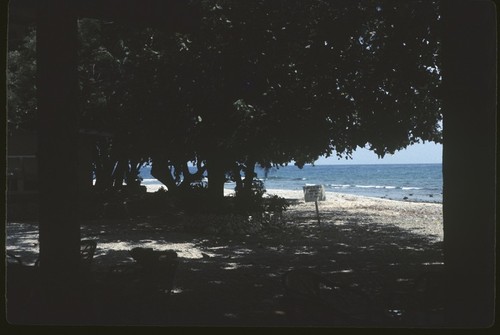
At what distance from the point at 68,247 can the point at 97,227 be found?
12.6m

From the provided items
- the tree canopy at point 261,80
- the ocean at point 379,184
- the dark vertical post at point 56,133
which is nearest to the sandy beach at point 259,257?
the dark vertical post at point 56,133

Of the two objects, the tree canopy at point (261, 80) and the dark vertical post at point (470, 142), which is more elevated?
the tree canopy at point (261, 80)

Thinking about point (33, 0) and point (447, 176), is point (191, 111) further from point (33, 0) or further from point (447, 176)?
point (447, 176)

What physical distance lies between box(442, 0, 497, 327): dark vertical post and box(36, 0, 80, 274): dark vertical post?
337cm

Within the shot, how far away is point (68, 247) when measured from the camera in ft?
15.6

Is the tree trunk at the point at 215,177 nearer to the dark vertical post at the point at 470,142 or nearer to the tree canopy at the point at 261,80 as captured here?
the tree canopy at the point at 261,80

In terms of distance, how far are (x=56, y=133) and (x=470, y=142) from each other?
3.65m

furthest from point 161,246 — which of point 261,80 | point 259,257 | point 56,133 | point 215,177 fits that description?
point 56,133

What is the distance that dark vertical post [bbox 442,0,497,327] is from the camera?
3633 millimetres

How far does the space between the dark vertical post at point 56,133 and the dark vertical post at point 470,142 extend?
3.37 metres

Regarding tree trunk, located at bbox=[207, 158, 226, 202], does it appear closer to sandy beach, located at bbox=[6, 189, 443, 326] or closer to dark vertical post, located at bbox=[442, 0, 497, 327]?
sandy beach, located at bbox=[6, 189, 443, 326]

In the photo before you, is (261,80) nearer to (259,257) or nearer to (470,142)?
(259,257)

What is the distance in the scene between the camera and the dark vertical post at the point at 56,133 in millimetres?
4629

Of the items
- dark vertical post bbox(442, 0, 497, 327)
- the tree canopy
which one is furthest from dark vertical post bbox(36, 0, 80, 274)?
the tree canopy
